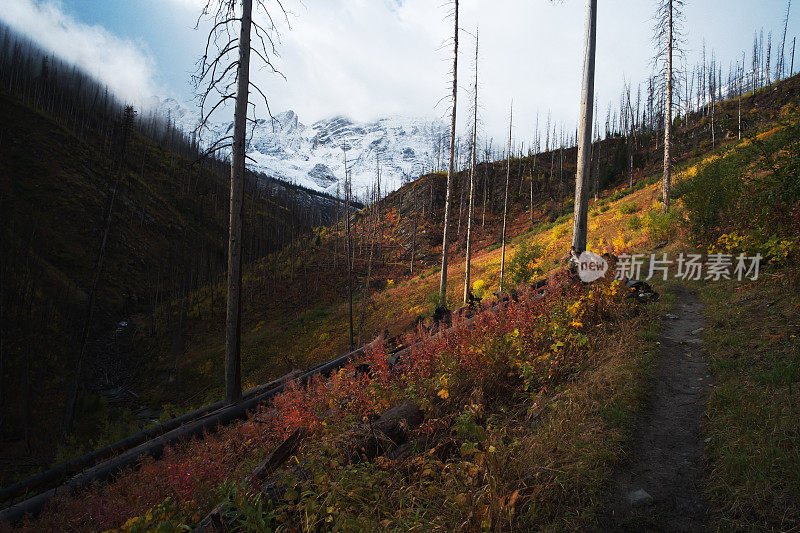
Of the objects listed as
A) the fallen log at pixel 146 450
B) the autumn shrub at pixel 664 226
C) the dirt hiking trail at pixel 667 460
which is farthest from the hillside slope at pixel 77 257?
the autumn shrub at pixel 664 226

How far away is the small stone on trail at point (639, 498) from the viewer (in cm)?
238

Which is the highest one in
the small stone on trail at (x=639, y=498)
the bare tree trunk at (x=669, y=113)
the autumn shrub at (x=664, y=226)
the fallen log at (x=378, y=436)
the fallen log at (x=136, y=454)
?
the bare tree trunk at (x=669, y=113)

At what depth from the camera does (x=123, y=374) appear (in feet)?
97.9

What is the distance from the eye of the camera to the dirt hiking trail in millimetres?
2264

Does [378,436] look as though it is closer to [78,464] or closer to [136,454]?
[136,454]

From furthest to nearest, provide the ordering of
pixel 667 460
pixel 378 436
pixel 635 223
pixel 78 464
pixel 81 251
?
pixel 81 251, pixel 635 223, pixel 78 464, pixel 378 436, pixel 667 460

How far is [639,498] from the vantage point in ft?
7.93

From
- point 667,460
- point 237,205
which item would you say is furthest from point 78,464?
point 667,460

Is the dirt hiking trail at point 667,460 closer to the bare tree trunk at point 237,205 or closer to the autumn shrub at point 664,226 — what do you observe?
the bare tree trunk at point 237,205

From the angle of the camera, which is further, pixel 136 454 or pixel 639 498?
pixel 136 454

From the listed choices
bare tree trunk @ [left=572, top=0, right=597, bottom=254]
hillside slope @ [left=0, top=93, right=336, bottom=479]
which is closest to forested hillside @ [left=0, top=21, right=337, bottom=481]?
hillside slope @ [left=0, top=93, right=336, bottom=479]

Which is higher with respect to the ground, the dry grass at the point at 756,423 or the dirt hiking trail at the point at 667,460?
the dry grass at the point at 756,423

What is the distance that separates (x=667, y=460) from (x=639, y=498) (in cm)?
73

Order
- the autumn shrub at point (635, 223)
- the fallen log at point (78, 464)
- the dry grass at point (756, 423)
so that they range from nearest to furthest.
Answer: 1. the dry grass at point (756, 423)
2. the fallen log at point (78, 464)
3. the autumn shrub at point (635, 223)
